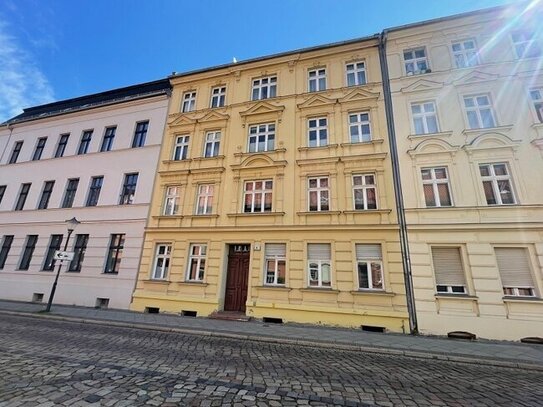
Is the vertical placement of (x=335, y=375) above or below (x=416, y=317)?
below

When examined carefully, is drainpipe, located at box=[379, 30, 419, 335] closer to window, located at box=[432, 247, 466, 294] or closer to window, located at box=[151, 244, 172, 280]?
window, located at box=[432, 247, 466, 294]

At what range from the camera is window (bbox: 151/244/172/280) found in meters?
12.7

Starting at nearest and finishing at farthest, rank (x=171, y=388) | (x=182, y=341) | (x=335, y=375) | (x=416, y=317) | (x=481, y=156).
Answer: (x=171, y=388) < (x=335, y=375) < (x=182, y=341) < (x=416, y=317) < (x=481, y=156)

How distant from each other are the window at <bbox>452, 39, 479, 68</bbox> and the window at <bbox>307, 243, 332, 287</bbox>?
10.2 m

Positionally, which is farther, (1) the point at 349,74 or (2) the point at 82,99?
(2) the point at 82,99

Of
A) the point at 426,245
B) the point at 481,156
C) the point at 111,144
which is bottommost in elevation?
the point at 426,245

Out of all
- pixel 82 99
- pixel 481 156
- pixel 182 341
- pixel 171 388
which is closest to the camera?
pixel 171 388

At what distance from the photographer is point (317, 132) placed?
499 inches

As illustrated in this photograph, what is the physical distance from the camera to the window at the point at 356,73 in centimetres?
1293

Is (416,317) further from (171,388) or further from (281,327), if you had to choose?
(171,388)

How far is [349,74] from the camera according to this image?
43.4 ft

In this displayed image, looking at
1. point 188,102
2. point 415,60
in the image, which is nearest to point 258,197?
point 188,102

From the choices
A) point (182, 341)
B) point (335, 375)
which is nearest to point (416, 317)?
point (335, 375)

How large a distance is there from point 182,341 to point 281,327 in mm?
3750
